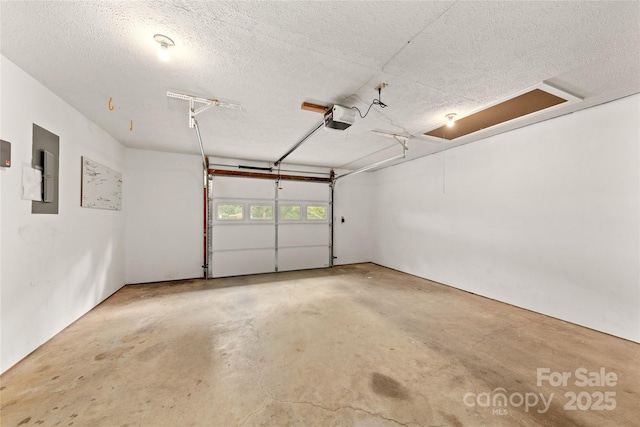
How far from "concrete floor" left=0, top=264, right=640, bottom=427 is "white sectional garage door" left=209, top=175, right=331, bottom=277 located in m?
1.83

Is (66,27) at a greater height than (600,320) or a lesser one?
greater

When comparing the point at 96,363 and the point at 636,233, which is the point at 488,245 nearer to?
the point at 636,233

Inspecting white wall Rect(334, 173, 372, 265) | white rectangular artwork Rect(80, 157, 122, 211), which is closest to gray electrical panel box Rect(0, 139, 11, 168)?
white rectangular artwork Rect(80, 157, 122, 211)

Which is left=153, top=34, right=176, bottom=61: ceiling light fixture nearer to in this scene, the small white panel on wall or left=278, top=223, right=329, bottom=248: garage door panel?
the small white panel on wall

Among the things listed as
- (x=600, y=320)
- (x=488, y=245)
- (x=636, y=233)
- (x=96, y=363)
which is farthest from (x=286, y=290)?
(x=636, y=233)

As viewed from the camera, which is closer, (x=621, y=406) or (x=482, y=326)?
(x=621, y=406)

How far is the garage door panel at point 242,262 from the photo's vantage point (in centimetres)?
498

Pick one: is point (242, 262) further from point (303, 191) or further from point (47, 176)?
point (47, 176)

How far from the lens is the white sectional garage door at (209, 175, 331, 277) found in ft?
16.5

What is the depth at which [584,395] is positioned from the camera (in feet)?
5.62

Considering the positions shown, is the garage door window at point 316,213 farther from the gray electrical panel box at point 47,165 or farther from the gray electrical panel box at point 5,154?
the gray electrical panel box at point 5,154

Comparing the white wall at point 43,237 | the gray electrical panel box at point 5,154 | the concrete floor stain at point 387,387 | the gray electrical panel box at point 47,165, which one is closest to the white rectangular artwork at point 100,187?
the white wall at point 43,237

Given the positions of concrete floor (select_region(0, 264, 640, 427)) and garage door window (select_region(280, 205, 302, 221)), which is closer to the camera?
concrete floor (select_region(0, 264, 640, 427))

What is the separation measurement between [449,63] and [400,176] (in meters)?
3.88
